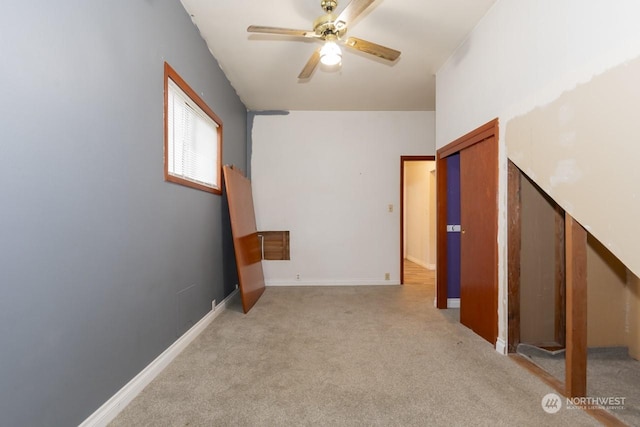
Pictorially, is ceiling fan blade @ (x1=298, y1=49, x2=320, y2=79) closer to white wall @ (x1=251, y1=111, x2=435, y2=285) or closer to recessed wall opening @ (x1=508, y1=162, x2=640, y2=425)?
recessed wall opening @ (x1=508, y1=162, x2=640, y2=425)

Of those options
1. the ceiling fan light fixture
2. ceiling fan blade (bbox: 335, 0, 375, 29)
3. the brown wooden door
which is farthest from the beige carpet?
ceiling fan blade (bbox: 335, 0, 375, 29)

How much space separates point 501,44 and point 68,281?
309cm

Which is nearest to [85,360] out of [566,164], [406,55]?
[566,164]

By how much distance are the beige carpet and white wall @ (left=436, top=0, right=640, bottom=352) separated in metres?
0.57

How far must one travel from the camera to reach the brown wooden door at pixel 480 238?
2.37 m

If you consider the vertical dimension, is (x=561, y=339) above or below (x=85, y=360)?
below

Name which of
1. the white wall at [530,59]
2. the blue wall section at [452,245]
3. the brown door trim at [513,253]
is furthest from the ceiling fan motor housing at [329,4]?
the blue wall section at [452,245]

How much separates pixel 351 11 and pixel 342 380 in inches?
91.6

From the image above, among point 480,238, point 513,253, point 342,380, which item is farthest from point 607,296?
point 342,380

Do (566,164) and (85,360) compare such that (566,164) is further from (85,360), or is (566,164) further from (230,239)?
(230,239)

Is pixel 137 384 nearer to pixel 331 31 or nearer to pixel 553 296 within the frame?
pixel 331 31

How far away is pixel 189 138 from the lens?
8.65 ft

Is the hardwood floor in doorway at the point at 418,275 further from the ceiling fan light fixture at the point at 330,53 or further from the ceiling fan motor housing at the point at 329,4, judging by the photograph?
the ceiling fan motor housing at the point at 329,4

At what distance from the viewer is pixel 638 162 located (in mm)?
1286
